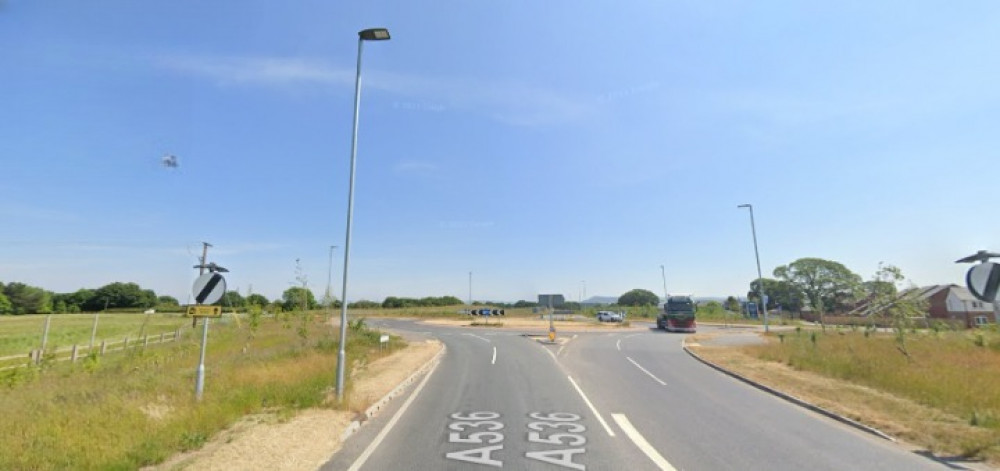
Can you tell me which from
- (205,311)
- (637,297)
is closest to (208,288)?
(205,311)

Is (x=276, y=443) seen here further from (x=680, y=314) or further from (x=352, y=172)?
(x=680, y=314)

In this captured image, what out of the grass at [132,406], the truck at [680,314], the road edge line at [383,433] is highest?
the truck at [680,314]

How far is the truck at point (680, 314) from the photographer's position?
42969mm

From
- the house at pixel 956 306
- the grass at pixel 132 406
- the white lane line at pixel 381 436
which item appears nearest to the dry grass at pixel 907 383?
the white lane line at pixel 381 436

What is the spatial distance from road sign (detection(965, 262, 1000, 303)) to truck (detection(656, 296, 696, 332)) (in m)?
35.8

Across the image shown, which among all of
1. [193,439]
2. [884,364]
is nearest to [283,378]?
[193,439]

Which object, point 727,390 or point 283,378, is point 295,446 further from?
point 727,390

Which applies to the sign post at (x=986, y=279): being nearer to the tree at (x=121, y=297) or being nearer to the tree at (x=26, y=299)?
the tree at (x=26, y=299)

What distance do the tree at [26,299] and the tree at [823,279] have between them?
157992mm

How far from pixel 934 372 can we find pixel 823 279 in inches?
3882

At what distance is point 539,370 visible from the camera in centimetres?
1788

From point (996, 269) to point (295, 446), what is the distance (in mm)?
13142

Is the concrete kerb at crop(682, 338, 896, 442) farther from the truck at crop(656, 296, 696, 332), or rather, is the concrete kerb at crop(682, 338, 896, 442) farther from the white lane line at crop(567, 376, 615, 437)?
the truck at crop(656, 296, 696, 332)

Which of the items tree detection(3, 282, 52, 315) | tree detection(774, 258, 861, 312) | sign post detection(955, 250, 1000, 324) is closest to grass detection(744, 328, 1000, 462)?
sign post detection(955, 250, 1000, 324)
